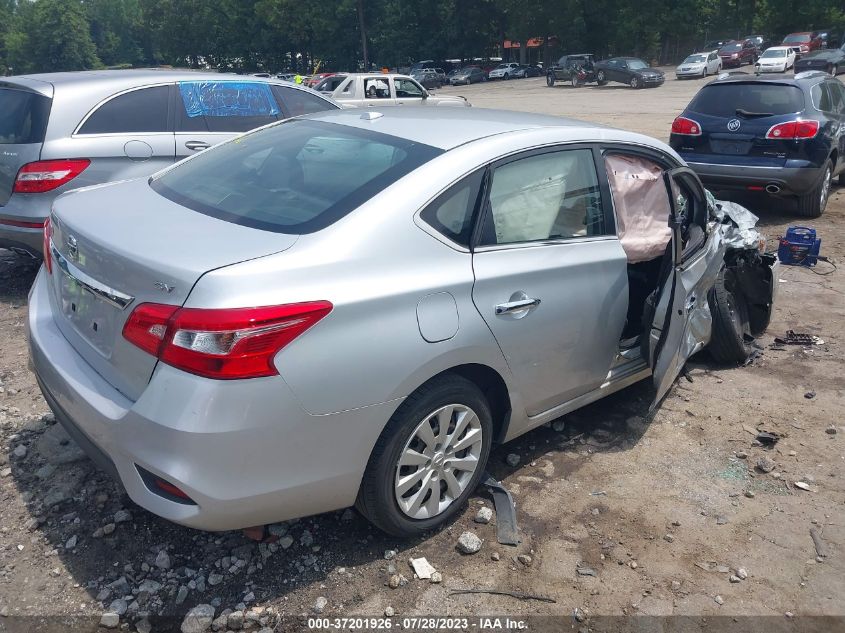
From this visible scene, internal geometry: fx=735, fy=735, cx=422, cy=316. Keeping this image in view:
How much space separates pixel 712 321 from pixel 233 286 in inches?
133

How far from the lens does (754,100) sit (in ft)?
28.3

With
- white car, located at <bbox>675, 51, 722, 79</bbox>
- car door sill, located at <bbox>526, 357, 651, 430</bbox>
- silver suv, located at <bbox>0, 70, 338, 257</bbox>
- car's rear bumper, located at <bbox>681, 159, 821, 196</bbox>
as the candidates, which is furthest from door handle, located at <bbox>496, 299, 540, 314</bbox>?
white car, located at <bbox>675, 51, 722, 79</bbox>

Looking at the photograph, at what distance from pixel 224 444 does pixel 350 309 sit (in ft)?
2.00

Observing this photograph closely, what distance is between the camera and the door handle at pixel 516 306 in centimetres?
304

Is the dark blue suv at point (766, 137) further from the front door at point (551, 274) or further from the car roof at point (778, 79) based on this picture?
the front door at point (551, 274)

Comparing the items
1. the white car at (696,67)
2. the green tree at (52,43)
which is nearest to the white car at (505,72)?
the white car at (696,67)

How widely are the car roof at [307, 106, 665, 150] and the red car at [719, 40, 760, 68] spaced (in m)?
52.2

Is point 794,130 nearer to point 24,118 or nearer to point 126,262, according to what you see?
point 24,118

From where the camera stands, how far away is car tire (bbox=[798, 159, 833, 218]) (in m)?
8.77

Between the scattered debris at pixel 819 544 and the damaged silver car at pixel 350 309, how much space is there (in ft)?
3.09

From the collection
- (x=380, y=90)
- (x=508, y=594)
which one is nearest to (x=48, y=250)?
(x=508, y=594)

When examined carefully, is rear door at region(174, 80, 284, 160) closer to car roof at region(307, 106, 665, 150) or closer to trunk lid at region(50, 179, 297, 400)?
car roof at region(307, 106, 665, 150)

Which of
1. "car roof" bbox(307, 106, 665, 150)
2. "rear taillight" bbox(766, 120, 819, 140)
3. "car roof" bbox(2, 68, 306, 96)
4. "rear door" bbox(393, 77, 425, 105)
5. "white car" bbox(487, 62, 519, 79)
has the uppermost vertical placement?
"car roof" bbox(2, 68, 306, 96)

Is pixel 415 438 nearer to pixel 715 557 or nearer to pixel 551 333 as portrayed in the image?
pixel 551 333
